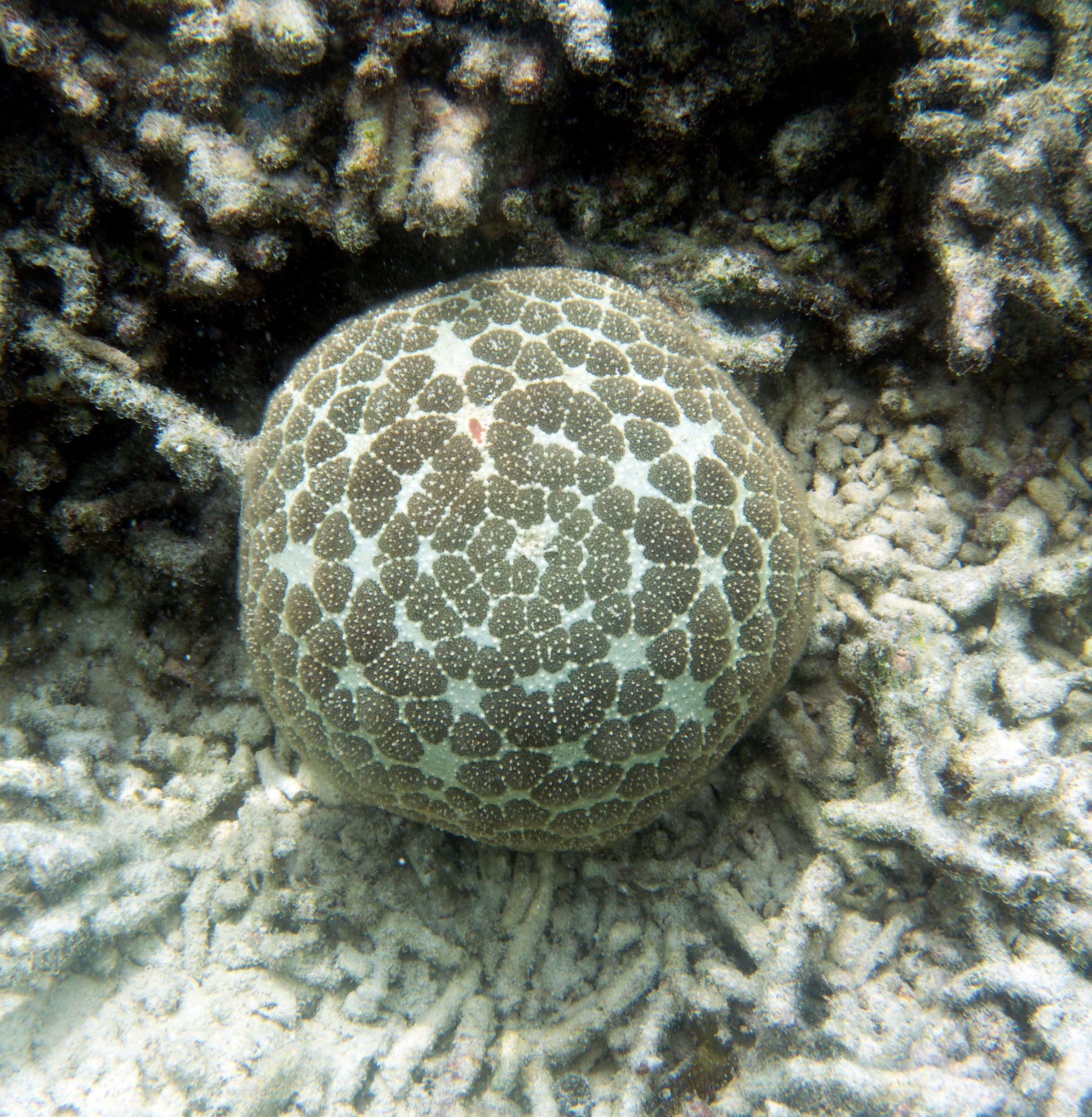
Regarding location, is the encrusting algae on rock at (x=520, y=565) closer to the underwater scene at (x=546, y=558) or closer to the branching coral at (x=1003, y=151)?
the underwater scene at (x=546, y=558)

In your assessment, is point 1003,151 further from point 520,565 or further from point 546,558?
point 520,565

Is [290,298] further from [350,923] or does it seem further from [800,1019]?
[800,1019]

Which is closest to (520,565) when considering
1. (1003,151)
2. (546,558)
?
(546,558)

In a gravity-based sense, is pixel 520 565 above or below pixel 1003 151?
below

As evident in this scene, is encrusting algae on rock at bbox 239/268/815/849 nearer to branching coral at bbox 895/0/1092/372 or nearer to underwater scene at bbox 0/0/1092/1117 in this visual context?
underwater scene at bbox 0/0/1092/1117

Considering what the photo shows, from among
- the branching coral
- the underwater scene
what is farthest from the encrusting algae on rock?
the branching coral

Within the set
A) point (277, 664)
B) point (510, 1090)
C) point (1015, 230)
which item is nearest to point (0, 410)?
point (277, 664)
